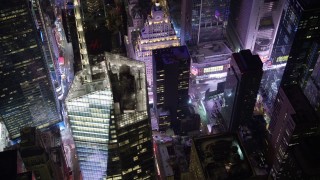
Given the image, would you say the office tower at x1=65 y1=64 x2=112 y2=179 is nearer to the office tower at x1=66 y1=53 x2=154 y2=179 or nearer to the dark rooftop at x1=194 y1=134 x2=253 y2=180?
the office tower at x1=66 y1=53 x2=154 y2=179

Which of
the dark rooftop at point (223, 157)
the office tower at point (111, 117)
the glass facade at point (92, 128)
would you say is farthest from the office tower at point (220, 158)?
the glass facade at point (92, 128)

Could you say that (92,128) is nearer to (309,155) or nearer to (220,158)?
(220,158)

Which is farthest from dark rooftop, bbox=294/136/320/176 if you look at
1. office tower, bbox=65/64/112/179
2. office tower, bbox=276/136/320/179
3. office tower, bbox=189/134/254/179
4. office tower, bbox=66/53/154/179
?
office tower, bbox=65/64/112/179

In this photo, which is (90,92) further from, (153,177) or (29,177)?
(153,177)

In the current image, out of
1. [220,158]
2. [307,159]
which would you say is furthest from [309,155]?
[220,158]

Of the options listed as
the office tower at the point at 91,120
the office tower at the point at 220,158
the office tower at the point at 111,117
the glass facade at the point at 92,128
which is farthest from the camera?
the office tower at the point at 220,158

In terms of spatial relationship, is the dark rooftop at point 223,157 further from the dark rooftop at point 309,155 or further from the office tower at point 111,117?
the dark rooftop at point 309,155
